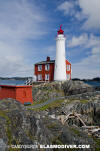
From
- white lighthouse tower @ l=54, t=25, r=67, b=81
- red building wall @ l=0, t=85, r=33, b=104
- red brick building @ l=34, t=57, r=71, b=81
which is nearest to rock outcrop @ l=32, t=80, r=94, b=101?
white lighthouse tower @ l=54, t=25, r=67, b=81

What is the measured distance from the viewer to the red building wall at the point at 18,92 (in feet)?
95.2

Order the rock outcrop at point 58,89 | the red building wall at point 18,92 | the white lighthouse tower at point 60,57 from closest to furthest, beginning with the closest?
the red building wall at point 18,92, the rock outcrop at point 58,89, the white lighthouse tower at point 60,57

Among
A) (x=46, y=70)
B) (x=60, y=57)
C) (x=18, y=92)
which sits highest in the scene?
(x=60, y=57)

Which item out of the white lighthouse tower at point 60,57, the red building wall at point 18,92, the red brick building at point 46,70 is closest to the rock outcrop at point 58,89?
the white lighthouse tower at point 60,57

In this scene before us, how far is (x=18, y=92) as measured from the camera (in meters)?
29.1

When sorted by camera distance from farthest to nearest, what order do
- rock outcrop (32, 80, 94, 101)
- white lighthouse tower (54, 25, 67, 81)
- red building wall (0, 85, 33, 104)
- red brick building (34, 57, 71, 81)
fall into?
red brick building (34, 57, 71, 81)
white lighthouse tower (54, 25, 67, 81)
rock outcrop (32, 80, 94, 101)
red building wall (0, 85, 33, 104)

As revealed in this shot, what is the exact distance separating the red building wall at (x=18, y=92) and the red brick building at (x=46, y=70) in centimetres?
1335

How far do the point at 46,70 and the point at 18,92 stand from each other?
1634 centimetres

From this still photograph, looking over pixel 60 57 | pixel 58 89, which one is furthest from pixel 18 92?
pixel 60 57

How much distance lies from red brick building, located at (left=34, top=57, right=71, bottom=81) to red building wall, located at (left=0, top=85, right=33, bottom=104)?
1335 cm

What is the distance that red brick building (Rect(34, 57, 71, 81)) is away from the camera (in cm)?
4306

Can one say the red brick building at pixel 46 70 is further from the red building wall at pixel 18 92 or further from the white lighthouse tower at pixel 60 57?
the red building wall at pixel 18 92

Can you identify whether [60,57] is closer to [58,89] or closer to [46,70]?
[46,70]

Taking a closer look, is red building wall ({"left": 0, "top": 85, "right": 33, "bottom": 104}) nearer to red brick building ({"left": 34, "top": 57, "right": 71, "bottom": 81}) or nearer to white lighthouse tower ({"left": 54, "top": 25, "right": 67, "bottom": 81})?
white lighthouse tower ({"left": 54, "top": 25, "right": 67, "bottom": 81})
